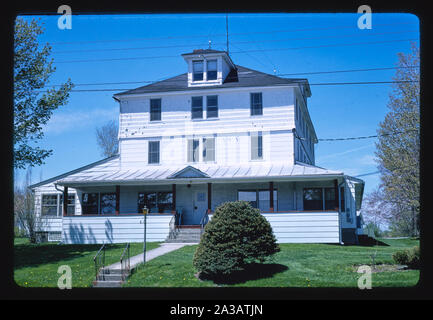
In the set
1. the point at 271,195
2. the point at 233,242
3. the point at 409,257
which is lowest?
the point at 409,257

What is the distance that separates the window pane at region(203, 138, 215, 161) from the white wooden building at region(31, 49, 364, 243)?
40 millimetres

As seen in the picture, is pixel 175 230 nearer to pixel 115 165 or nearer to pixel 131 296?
pixel 115 165

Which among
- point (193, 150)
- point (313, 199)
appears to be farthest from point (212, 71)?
point (313, 199)

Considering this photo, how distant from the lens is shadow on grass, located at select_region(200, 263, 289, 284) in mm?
7859

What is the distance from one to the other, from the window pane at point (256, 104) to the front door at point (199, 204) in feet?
12.6

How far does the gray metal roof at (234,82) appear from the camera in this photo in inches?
688

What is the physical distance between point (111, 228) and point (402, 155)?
10444 mm

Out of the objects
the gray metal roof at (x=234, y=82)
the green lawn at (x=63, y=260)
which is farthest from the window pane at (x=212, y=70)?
the green lawn at (x=63, y=260)

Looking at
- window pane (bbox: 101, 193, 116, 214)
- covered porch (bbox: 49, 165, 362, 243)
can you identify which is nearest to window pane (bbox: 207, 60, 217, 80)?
covered porch (bbox: 49, 165, 362, 243)

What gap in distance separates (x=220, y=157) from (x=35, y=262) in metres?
9.64

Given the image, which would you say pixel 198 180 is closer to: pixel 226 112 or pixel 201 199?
pixel 201 199

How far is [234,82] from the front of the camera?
1786 centimetres

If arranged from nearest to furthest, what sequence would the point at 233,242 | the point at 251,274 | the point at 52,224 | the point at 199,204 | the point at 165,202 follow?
the point at 251,274, the point at 233,242, the point at 199,204, the point at 165,202, the point at 52,224

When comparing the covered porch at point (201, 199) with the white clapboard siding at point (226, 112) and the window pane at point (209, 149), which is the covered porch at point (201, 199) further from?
the white clapboard siding at point (226, 112)
